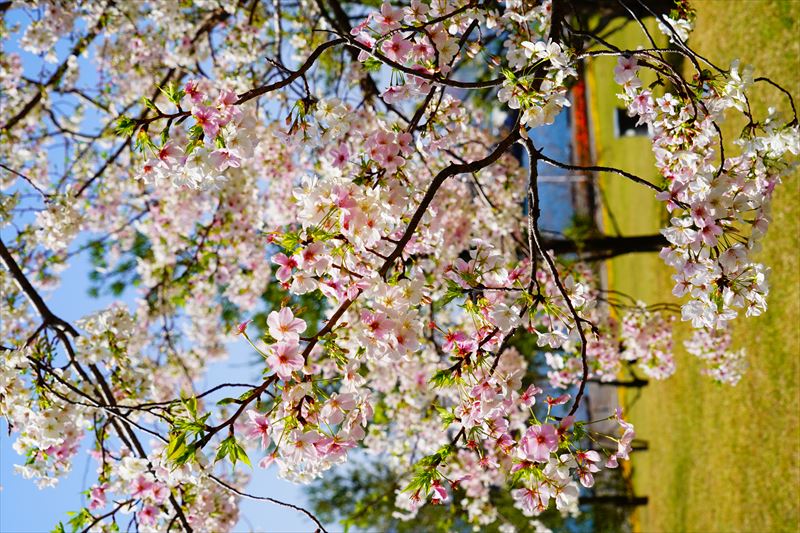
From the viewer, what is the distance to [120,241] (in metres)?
9.18

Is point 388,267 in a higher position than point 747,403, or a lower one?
lower

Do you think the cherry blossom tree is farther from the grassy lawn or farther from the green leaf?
the grassy lawn

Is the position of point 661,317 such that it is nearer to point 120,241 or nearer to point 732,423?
point 732,423

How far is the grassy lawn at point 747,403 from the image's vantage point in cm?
727

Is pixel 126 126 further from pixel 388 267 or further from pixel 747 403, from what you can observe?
pixel 747 403

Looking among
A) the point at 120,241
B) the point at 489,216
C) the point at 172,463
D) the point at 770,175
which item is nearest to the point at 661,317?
the point at 489,216

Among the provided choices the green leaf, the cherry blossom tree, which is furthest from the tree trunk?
the green leaf

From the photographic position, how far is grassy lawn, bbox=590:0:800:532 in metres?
7.27

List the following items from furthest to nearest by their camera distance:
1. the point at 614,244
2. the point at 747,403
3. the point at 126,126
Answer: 1. the point at 614,244
2. the point at 747,403
3. the point at 126,126

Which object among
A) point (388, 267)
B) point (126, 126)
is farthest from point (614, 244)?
point (126, 126)

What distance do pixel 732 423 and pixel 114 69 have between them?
9.92 meters

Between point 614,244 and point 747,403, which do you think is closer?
point 747,403

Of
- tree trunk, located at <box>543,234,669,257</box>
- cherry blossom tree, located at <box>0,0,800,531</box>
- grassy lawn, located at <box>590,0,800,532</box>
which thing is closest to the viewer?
cherry blossom tree, located at <box>0,0,800,531</box>

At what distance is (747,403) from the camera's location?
8.37m
